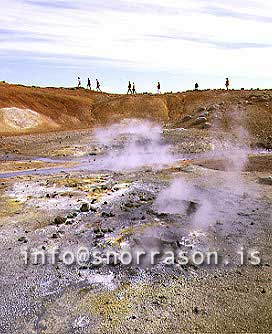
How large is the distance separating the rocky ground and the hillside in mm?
8373

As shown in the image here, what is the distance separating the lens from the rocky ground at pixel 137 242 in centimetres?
642

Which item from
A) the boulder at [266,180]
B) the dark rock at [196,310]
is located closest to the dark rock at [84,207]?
the dark rock at [196,310]

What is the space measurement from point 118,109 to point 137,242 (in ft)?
84.7

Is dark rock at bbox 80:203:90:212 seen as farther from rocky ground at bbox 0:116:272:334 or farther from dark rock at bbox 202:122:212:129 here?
dark rock at bbox 202:122:212:129

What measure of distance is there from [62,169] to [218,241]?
9.60 m

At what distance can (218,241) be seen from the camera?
8.93 m

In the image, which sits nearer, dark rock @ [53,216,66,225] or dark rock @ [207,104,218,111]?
dark rock @ [53,216,66,225]

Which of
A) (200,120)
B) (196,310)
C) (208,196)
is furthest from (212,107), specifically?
Answer: (196,310)

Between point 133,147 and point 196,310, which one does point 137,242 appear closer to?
point 196,310

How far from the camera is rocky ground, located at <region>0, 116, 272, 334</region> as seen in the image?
21.1 feet

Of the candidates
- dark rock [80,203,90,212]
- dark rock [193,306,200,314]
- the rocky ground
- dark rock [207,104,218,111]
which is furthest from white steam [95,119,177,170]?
dark rock [193,306,200,314]

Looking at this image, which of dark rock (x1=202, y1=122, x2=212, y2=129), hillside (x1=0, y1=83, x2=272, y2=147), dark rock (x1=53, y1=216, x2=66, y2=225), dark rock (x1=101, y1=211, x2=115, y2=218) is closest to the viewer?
dark rock (x1=53, y1=216, x2=66, y2=225)

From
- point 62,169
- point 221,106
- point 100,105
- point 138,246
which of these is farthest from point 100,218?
point 100,105

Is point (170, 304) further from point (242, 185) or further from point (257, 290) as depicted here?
point (242, 185)
